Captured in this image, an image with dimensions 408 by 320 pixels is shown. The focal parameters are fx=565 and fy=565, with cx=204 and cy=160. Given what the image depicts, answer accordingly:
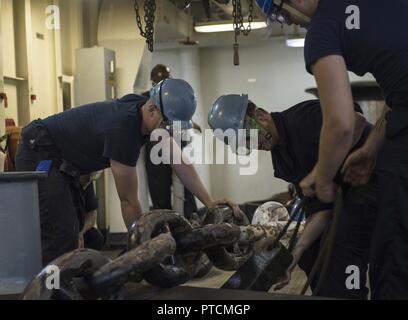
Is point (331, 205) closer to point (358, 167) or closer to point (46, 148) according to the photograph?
point (358, 167)

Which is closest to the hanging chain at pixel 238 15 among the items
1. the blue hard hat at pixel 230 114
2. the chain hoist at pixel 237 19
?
the chain hoist at pixel 237 19

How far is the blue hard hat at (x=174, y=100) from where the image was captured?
103 inches

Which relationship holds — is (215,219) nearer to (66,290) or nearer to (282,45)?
(66,290)

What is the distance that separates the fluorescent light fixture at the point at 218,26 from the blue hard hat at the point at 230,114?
4.80 meters

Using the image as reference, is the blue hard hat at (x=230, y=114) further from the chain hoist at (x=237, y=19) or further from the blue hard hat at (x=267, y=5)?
the chain hoist at (x=237, y=19)

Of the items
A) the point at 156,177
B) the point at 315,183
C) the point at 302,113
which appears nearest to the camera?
the point at 315,183

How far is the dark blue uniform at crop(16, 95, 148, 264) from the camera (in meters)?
2.64

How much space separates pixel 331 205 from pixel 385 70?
0.70 meters

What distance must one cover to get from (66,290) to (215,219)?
1220 millimetres

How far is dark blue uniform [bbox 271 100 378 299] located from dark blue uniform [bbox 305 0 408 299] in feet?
1.24

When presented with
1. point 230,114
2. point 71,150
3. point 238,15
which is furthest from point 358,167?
point 238,15
